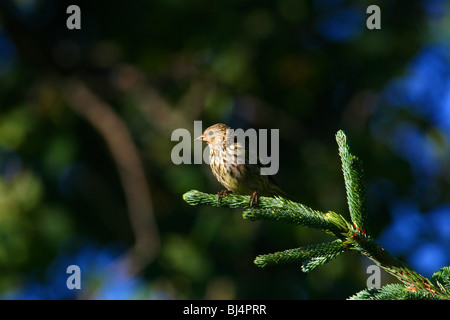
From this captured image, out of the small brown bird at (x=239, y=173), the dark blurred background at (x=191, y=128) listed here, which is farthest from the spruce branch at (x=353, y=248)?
the dark blurred background at (x=191, y=128)

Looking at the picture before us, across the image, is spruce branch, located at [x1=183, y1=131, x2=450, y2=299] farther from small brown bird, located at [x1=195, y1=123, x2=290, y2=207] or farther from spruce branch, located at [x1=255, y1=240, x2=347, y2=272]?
small brown bird, located at [x1=195, y1=123, x2=290, y2=207]

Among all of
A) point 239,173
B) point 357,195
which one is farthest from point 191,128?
point 357,195

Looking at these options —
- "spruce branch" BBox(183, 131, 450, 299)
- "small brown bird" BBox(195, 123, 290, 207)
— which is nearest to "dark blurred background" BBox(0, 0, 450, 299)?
"small brown bird" BBox(195, 123, 290, 207)

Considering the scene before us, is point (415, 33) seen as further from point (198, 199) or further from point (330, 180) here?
point (198, 199)

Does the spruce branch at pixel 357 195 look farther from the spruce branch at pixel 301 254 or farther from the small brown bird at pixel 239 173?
the small brown bird at pixel 239 173

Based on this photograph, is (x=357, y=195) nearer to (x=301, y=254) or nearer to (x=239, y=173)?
(x=301, y=254)

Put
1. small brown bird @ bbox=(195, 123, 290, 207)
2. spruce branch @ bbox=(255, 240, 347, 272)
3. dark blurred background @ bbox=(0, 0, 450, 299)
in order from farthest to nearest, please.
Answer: dark blurred background @ bbox=(0, 0, 450, 299) < small brown bird @ bbox=(195, 123, 290, 207) < spruce branch @ bbox=(255, 240, 347, 272)
